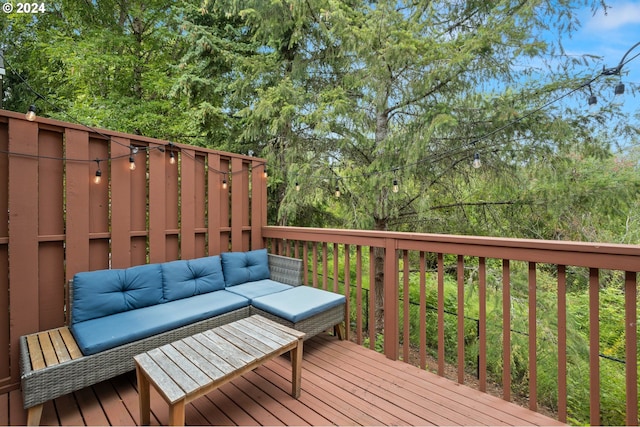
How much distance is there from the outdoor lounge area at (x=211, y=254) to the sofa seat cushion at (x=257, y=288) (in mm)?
398

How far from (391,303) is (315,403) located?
1101mm

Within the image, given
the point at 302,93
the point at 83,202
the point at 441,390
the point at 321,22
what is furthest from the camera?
the point at 302,93

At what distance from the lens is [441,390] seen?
83.9 inches

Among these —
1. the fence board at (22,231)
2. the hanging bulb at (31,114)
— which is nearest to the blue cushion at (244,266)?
the fence board at (22,231)

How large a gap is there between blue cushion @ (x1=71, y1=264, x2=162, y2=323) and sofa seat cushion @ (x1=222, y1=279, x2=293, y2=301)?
0.77 meters

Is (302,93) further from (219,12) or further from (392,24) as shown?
(219,12)

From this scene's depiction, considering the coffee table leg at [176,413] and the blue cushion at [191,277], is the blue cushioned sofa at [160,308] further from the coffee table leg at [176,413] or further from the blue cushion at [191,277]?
the coffee table leg at [176,413]

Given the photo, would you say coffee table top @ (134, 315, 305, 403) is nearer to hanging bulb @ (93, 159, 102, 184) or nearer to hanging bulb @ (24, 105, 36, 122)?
hanging bulb @ (93, 159, 102, 184)

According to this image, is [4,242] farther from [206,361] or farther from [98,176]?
[206,361]

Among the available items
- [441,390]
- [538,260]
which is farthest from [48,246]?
[538,260]

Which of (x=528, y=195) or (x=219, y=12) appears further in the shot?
(x=219, y=12)

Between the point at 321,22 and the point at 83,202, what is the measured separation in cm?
390

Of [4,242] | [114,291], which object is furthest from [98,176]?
[114,291]

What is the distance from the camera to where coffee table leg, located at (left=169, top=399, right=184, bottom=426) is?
4.55 feet
